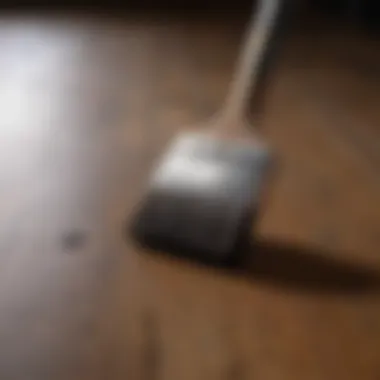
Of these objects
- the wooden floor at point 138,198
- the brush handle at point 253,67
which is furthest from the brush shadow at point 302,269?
the brush handle at point 253,67

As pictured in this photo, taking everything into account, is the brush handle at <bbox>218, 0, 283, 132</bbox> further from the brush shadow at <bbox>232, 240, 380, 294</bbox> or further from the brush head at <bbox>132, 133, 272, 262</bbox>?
the brush shadow at <bbox>232, 240, 380, 294</bbox>

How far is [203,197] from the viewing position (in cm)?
110

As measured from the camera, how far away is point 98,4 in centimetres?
179

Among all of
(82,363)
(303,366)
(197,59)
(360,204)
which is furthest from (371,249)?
(197,59)

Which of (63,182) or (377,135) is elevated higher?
(377,135)

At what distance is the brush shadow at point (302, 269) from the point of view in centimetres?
100

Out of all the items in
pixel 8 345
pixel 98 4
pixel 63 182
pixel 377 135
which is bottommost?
pixel 8 345

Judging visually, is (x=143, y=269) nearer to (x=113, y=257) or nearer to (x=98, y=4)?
(x=113, y=257)

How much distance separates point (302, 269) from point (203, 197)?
0.16 metres

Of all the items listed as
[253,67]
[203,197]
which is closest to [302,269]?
[203,197]

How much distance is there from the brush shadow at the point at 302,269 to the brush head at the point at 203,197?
0.03m

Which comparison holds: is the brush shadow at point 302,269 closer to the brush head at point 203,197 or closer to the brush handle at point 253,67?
the brush head at point 203,197

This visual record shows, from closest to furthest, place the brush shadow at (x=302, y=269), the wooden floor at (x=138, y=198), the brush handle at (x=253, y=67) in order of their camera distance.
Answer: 1. the wooden floor at (x=138, y=198)
2. the brush shadow at (x=302, y=269)
3. the brush handle at (x=253, y=67)

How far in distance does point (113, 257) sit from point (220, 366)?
0.21 m
